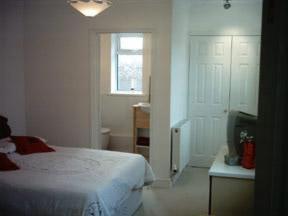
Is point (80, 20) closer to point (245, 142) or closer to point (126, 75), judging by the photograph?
point (126, 75)

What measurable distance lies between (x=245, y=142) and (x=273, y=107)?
2622 mm

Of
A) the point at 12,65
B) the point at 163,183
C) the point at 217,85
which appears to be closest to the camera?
the point at 163,183

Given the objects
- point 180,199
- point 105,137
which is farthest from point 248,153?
point 105,137

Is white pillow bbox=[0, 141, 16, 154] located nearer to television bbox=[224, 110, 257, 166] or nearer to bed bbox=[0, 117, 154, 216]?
bed bbox=[0, 117, 154, 216]

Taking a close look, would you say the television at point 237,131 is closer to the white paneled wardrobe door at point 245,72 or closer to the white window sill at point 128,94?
the white paneled wardrobe door at point 245,72

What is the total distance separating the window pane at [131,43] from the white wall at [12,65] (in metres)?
2.17

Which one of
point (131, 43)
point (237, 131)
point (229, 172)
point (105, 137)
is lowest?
point (105, 137)

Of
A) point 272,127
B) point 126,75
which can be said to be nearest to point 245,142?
point 272,127

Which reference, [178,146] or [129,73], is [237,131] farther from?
[129,73]

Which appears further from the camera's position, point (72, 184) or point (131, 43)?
point (131, 43)

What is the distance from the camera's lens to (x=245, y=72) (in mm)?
5332

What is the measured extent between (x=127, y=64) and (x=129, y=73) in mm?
176

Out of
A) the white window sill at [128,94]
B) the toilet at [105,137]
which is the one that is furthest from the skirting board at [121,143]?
the white window sill at [128,94]

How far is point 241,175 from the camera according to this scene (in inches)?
113
